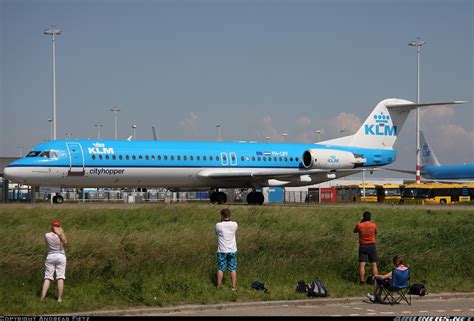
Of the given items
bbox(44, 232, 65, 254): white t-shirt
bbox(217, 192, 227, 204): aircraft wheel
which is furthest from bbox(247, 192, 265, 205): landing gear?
bbox(44, 232, 65, 254): white t-shirt

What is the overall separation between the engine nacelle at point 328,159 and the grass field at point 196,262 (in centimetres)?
2273

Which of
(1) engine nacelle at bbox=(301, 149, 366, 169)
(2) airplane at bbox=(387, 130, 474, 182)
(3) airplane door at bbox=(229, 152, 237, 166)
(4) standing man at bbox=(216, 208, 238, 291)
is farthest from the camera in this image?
(2) airplane at bbox=(387, 130, 474, 182)

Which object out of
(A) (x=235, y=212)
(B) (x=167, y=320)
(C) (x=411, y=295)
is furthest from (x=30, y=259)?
(A) (x=235, y=212)

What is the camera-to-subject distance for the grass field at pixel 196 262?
17609 millimetres

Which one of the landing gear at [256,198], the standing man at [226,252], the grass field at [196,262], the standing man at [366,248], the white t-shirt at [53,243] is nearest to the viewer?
the white t-shirt at [53,243]

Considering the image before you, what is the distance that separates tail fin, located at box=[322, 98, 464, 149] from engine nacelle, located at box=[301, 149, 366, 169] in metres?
2.86

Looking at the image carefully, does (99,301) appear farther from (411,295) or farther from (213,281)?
(411,295)

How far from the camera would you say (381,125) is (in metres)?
55.2

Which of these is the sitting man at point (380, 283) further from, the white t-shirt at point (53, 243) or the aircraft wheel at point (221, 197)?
the aircraft wheel at point (221, 197)

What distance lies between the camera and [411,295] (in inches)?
747

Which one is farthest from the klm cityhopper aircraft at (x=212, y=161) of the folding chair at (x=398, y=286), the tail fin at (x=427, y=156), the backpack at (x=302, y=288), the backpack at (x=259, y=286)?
the tail fin at (x=427, y=156)

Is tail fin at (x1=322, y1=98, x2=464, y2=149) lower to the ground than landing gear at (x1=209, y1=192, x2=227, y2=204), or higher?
higher

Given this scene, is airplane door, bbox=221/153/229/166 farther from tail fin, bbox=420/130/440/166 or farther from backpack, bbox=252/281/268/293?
tail fin, bbox=420/130/440/166

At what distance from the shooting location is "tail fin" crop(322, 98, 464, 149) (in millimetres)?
55000
